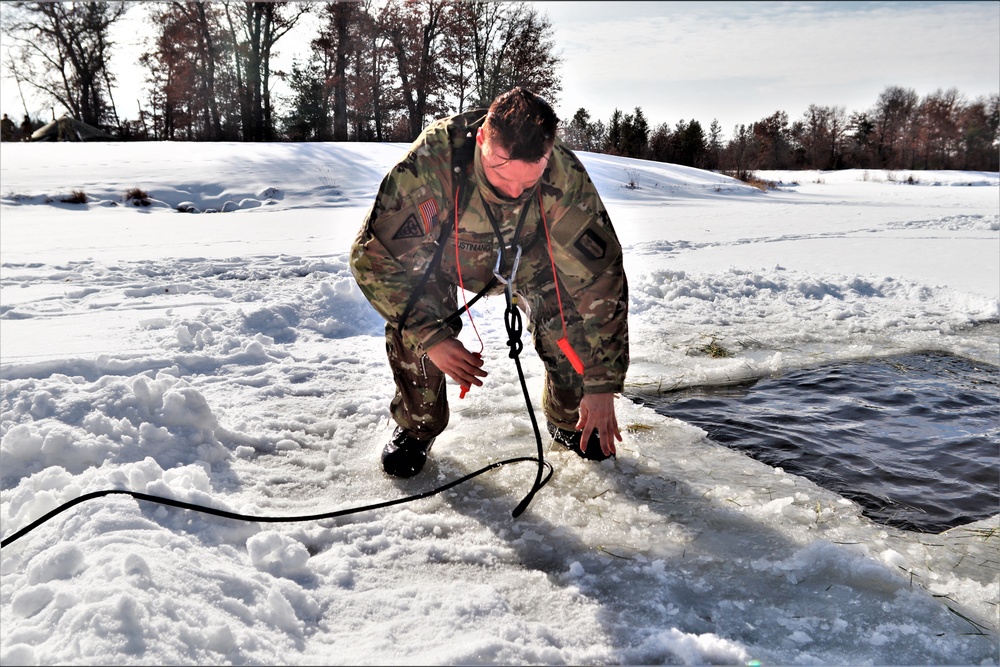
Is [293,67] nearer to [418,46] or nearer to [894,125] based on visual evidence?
[418,46]

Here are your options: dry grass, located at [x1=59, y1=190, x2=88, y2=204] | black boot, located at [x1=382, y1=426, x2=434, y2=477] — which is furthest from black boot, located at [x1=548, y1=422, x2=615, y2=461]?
dry grass, located at [x1=59, y1=190, x2=88, y2=204]

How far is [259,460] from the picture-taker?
2654 mm

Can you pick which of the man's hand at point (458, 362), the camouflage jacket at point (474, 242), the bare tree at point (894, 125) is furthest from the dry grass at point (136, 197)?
the bare tree at point (894, 125)

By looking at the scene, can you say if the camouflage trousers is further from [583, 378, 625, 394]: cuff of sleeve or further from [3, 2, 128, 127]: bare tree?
[3, 2, 128, 127]: bare tree

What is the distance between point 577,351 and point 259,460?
1.33 metres

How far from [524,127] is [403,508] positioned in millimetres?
1335

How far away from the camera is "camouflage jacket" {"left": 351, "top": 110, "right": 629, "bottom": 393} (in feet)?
7.33

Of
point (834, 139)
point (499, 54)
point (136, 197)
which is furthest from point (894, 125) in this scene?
point (136, 197)

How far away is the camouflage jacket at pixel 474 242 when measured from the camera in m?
2.23

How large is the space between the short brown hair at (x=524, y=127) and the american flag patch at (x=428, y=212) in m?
0.35

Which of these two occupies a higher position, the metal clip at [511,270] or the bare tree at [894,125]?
the bare tree at [894,125]

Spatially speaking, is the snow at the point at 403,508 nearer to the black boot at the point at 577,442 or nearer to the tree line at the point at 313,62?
the black boot at the point at 577,442

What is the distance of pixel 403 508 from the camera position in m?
2.33

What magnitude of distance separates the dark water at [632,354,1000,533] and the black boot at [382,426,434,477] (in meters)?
1.32
